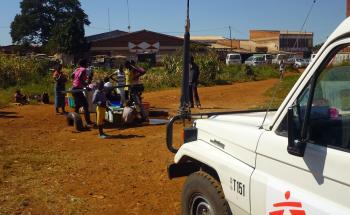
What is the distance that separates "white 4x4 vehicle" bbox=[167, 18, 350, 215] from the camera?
9.30 feet

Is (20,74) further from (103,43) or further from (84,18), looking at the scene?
(84,18)

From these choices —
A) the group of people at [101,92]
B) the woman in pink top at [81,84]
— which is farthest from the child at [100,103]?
the woman in pink top at [81,84]

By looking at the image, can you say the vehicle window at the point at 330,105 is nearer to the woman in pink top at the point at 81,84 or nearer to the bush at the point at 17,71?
the woman in pink top at the point at 81,84

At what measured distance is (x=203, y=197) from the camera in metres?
4.26

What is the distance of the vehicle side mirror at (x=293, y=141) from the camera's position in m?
2.97

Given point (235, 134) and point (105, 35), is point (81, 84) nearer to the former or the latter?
point (235, 134)

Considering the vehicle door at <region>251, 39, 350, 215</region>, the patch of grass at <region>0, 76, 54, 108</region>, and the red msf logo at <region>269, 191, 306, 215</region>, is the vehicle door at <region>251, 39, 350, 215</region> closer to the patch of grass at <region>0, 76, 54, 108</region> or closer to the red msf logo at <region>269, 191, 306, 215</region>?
the red msf logo at <region>269, 191, 306, 215</region>

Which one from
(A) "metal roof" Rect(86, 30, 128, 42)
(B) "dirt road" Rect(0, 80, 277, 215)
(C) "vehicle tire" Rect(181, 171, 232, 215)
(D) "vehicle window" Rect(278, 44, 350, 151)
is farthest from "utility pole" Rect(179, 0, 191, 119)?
(A) "metal roof" Rect(86, 30, 128, 42)

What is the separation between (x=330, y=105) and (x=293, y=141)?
51 centimetres

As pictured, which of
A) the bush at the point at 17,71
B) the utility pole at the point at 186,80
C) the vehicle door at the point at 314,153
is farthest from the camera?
the bush at the point at 17,71

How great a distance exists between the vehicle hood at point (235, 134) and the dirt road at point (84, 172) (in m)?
1.93

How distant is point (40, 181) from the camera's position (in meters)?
7.34

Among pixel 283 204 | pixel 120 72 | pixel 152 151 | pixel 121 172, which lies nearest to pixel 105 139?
pixel 152 151

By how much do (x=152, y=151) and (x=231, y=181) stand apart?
5702mm
